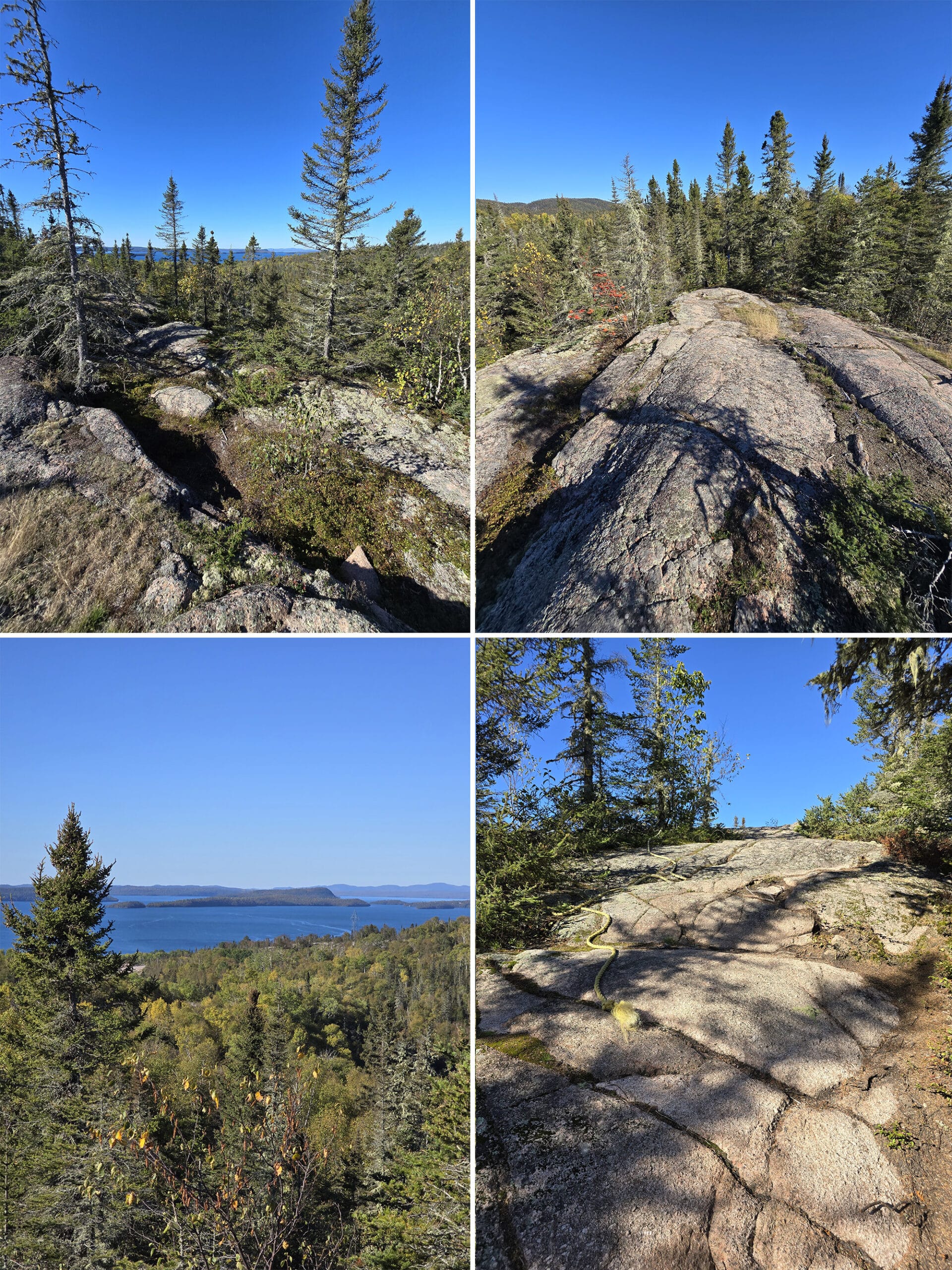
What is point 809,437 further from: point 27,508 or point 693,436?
point 27,508

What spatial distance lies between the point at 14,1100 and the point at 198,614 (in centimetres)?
1596

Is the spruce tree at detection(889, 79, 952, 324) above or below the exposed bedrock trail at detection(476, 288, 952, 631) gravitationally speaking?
above

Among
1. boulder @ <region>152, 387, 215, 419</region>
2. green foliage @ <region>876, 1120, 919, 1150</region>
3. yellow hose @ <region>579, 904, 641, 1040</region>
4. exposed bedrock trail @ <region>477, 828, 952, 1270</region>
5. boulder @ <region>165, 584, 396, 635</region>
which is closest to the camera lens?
exposed bedrock trail @ <region>477, 828, 952, 1270</region>

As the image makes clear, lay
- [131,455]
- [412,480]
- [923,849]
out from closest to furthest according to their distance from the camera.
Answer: [923,849], [131,455], [412,480]

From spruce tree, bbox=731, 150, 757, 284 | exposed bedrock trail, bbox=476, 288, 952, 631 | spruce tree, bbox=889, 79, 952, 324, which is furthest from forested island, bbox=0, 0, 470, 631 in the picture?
spruce tree, bbox=889, 79, 952, 324

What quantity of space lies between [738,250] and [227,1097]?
1015 inches

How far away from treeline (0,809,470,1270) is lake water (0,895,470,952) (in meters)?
0.63

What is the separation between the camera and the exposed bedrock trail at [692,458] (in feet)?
15.7

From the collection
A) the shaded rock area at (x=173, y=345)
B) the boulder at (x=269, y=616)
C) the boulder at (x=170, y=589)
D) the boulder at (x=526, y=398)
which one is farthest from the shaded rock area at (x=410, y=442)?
the boulder at (x=170, y=589)

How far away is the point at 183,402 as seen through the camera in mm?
9516

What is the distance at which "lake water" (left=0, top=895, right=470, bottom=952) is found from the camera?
20.0 metres

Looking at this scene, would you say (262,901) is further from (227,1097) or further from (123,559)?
(123,559)

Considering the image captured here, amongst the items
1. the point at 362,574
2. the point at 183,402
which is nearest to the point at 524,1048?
the point at 362,574

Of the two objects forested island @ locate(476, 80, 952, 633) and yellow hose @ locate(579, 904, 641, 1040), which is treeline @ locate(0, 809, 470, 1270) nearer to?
yellow hose @ locate(579, 904, 641, 1040)
